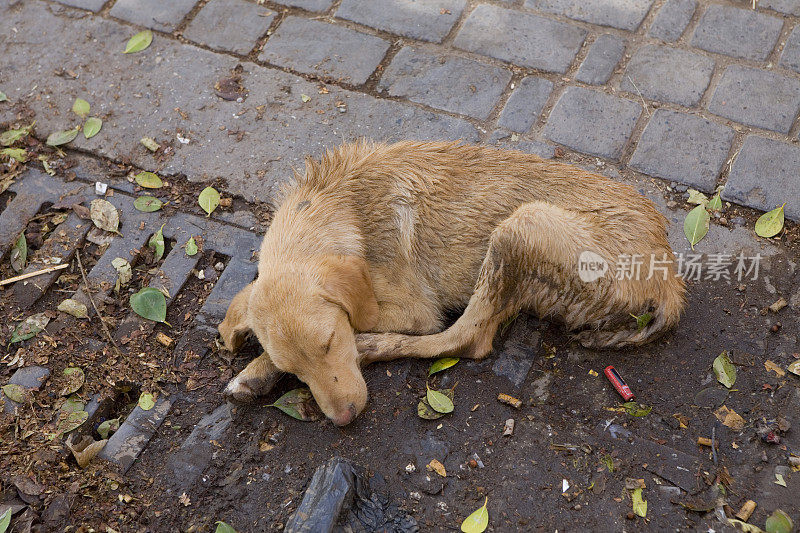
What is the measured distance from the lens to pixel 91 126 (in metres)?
5.23

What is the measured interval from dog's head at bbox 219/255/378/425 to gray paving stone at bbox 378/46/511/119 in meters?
2.06

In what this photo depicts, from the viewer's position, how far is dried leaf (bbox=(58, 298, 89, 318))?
4219 millimetres

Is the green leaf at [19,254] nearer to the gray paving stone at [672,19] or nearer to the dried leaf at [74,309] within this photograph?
the dried leaf at [74,309]

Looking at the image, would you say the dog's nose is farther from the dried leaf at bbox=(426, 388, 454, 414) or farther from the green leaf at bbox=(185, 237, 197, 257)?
the green leaf at bbox=(185, 237, 197, 257)

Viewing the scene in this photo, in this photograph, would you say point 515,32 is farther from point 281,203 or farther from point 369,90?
point 281,203

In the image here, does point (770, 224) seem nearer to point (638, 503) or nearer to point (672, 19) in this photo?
point (672, 19)

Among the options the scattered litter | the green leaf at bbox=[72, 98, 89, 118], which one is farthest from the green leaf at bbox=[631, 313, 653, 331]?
the green leaf at bbox=[72, 98, 89, 118]

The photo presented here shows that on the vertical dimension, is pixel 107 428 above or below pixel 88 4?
below

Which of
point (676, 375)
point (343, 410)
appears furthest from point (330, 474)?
point (676, 375)

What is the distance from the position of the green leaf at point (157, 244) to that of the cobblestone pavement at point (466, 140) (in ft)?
0.30

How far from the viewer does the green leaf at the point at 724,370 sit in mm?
3699

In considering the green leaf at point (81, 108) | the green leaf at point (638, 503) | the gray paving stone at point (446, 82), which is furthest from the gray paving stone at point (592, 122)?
the green leaf at point (81, 108)

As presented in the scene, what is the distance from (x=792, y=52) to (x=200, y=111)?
14.6ft

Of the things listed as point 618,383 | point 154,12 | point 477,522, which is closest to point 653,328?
point 618,383
